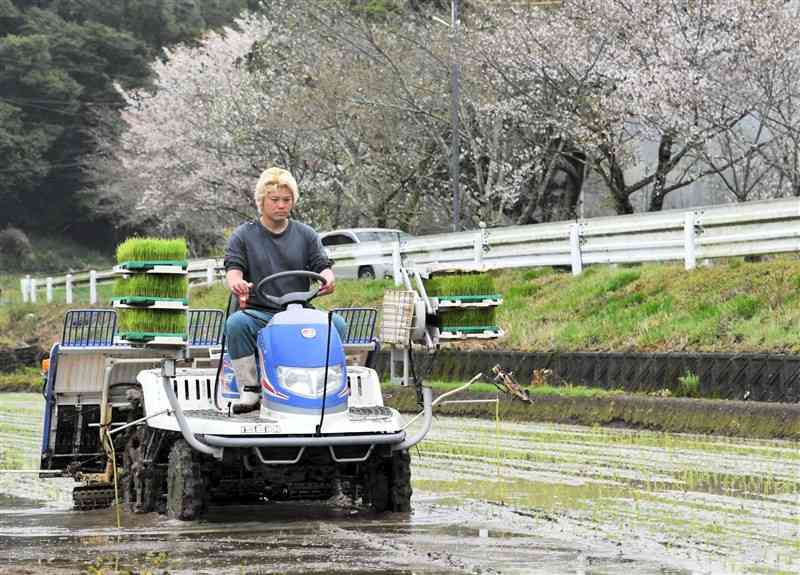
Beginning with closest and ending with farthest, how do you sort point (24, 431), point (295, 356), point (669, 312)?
point (295, 356), point (24, 431), point (669, 312)

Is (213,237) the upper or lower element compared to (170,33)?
lower

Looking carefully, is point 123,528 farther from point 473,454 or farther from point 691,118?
point 691,118

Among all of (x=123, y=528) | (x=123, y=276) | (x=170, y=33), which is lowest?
(x=123, y=528)

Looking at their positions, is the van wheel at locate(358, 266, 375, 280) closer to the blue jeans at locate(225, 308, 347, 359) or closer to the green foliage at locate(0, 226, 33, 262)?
the blue jeans at locate(225, 308, 347, 359)

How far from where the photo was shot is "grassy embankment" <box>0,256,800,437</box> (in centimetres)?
1912

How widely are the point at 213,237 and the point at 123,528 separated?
63762 millimetres

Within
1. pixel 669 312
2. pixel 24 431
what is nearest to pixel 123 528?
pixel 24 431

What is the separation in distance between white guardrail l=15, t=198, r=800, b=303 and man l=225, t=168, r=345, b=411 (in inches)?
303

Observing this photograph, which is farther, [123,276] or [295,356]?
[123,276]

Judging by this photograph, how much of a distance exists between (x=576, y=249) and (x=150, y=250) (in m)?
16.9

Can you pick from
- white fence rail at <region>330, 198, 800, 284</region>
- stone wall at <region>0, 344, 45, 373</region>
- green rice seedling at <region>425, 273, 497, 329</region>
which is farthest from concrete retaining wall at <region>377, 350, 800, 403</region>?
stone wall at <region>0, 344, 45, 373</region>

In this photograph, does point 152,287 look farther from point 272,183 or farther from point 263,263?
point 272,183

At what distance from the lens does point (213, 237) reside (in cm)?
7362

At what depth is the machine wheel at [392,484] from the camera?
10617 mm
